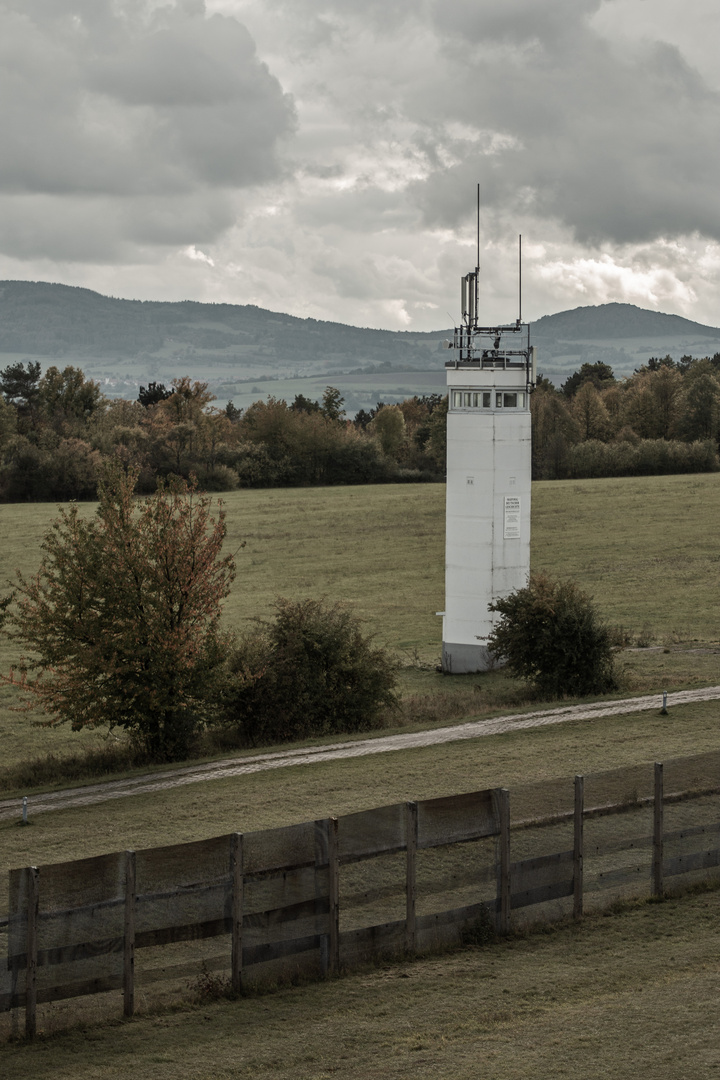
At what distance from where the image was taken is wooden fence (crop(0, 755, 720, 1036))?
1253cm

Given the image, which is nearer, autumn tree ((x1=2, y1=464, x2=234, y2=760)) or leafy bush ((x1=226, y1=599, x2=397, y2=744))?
autumn tree ((x1=2, y1=464, x2=234, y2=760))

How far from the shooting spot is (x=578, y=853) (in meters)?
15.6

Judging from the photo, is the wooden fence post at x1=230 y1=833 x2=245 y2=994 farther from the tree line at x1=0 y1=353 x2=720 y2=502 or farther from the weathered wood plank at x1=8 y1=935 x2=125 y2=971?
the tree line at x1=0 y1=353 x2=720 y2=502

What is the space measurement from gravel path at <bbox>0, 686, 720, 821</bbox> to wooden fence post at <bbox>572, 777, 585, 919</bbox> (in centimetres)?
1293

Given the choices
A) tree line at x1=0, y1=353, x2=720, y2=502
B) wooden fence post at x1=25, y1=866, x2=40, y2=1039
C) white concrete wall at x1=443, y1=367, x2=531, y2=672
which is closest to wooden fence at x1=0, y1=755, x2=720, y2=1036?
wooden fence post at x1=25, y1=866, x2=40, y2=1039

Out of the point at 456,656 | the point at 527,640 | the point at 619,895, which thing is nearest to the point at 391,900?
the point at 619,895

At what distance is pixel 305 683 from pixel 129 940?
1984 centimetres

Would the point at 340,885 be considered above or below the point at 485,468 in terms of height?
below

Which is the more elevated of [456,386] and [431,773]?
[456,386]

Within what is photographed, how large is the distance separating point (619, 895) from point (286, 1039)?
19.4 ft

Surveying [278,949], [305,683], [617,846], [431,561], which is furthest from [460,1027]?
[431,561]

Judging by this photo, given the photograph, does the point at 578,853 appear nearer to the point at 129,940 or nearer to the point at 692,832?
the point at 692,832

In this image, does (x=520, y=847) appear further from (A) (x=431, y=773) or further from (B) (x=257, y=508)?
(B) (x=257, y=508)

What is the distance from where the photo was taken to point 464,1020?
12.4m
